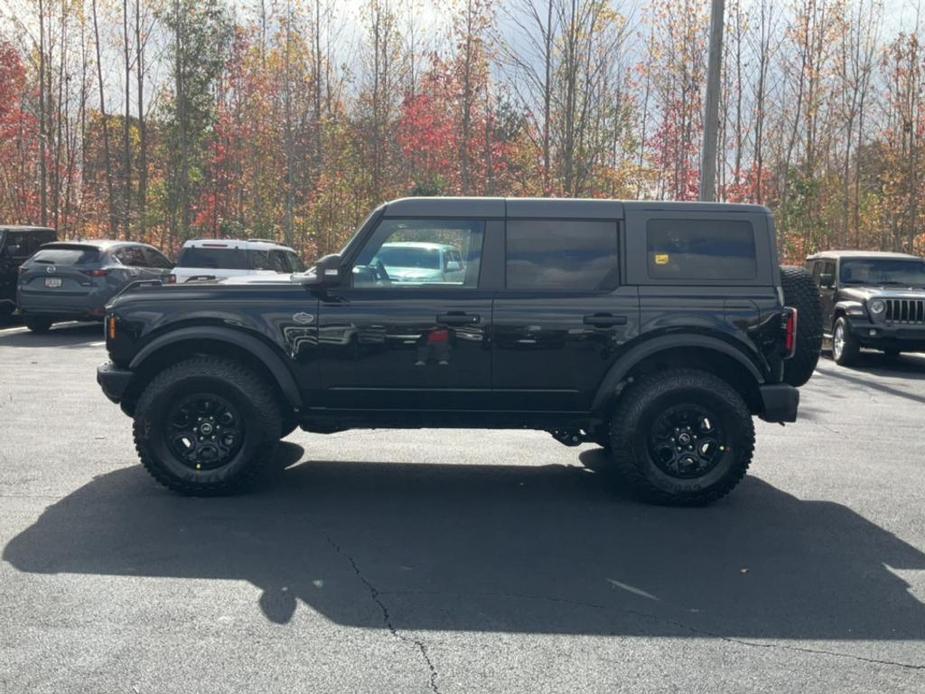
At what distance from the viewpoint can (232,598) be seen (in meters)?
4.72

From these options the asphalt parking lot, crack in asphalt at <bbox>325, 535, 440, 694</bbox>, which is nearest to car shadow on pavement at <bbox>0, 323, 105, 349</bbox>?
the asphalt parking lot

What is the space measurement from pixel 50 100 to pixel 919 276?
26003 mm

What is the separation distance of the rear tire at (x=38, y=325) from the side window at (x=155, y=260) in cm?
212

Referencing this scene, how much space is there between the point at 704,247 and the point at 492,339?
Result: 1.61 meters

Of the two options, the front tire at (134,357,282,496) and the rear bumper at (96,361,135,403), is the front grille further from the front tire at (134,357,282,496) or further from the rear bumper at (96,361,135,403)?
the rear bumper at (96,361,135,403)

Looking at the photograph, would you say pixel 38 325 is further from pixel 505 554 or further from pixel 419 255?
pixel 505 554

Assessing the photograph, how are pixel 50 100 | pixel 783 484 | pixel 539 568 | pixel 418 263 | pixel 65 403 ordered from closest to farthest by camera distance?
pixel 539 568
pixel 418 263
pixel 783 484
pixel 65 403
pixel 50 100

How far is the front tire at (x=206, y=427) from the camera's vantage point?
21.6 feet

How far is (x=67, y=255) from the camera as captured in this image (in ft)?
55.9

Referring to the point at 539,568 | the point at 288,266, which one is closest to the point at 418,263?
the point at 539,568

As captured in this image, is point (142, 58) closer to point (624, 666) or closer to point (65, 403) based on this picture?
point (65, 403)

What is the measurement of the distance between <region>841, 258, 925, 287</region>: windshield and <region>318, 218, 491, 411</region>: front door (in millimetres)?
11230

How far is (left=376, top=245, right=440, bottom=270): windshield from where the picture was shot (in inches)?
265

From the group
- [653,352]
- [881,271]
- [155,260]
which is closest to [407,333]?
[653,352]
